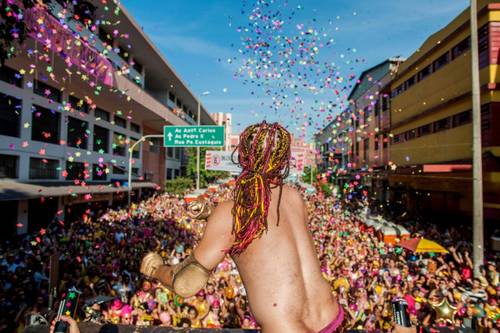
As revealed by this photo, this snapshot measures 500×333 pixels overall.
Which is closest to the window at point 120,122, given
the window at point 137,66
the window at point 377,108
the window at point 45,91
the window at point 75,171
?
the window at point 137,66

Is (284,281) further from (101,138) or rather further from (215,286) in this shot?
(101,138)

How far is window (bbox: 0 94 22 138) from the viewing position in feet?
51.0

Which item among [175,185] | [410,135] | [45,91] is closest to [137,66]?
[175,185]

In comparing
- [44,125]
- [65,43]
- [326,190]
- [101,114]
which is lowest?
[326,190]

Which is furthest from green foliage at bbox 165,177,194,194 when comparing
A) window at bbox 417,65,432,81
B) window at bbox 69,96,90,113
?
window at bbox 417,65,432,81

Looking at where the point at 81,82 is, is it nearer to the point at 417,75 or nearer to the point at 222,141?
the point at 222,141

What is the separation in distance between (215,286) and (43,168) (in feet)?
48.0

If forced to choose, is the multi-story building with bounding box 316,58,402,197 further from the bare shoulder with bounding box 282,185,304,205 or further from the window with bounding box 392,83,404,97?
the bare shoulder with bounding box 282,185,304,205

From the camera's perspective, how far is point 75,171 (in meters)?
22.2

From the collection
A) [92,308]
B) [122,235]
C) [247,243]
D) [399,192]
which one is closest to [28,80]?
[122,235]

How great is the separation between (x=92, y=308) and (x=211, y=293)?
7.42 feet

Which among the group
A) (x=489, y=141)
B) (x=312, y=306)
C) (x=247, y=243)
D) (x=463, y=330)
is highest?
(x=489, y=141)

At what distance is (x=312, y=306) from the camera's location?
6.62ft

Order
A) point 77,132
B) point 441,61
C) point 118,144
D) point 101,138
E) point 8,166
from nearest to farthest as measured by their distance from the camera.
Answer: point 8,166, point 441,61, point 77,132, point 101,138, point 118,144
